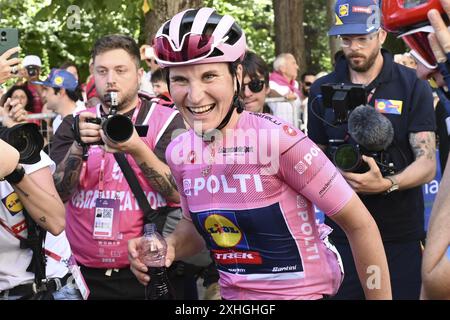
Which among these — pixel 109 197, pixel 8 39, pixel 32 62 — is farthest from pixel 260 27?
pixel 109 197

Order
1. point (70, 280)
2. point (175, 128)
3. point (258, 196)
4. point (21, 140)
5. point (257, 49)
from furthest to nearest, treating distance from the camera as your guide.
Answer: point (257, 49)
point (175, 128)
point (70, 280)
point (21, 140)
point (258, 196)

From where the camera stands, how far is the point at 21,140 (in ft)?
13.9

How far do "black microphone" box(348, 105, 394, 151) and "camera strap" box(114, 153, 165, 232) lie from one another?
1.32 meters

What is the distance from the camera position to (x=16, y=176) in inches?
162

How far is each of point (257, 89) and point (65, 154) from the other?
5.71ft

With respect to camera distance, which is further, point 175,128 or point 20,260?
point 175,128

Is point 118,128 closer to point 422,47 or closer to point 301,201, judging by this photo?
point 301,201

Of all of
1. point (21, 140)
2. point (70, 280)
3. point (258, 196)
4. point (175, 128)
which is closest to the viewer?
point (258, 196)

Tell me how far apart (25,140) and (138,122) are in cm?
120

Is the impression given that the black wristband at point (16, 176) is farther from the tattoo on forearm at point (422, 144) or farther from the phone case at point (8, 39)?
the tattoo on forearm at point (422, 144)

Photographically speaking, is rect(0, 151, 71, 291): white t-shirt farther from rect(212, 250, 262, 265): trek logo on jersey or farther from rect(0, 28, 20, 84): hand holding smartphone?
rect(212, 250, 262, 265): trek logo on jersey

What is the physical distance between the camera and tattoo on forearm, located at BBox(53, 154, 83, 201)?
5.15m

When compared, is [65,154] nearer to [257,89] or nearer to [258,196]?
[257,89]
